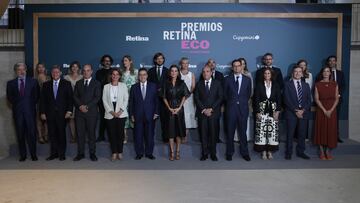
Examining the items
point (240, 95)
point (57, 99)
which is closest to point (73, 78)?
point (57, 99)

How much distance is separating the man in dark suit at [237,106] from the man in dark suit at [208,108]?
0.17 meters

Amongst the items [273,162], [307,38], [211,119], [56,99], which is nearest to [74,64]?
[56,99]

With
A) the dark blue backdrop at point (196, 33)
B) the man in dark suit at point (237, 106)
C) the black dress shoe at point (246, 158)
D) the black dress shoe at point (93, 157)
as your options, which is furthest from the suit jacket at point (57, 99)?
the black dress shoe at point (246, 158)

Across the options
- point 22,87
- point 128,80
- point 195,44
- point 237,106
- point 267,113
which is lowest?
point 267,113

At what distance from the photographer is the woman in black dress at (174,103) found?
6.87 meters

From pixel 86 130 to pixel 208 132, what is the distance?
195cm

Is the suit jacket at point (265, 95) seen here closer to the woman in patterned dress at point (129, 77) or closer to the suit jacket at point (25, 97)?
the woman in patterned dress at point (129, 77)

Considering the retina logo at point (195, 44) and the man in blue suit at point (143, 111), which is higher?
the retina logo at point (195, 44)

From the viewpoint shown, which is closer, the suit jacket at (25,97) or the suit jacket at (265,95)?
the suit jacket at (265,95)

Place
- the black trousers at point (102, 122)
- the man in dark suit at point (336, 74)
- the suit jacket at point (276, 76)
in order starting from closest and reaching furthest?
1. the black trousers at point (102, 122)
2. the suit jacket at point (276, 76)
3. the man in dark suit at point (336, 74)

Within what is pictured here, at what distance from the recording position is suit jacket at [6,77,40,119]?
699cm

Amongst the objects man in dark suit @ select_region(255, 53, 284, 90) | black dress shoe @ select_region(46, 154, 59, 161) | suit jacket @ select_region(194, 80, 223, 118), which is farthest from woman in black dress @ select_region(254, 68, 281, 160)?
black dress shoe @ select_region(46, 154, 59, 161)

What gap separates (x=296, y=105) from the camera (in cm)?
696

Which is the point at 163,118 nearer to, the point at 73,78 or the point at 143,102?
the point at 143,102
